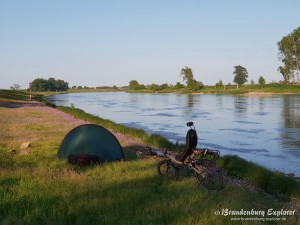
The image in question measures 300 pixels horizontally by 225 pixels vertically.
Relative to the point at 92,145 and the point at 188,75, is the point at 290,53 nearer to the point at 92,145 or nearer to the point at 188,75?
the point at 188,75

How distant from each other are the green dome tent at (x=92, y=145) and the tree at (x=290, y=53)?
123m

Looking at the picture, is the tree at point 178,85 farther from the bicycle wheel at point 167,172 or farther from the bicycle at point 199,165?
the bicycle at point 199,165

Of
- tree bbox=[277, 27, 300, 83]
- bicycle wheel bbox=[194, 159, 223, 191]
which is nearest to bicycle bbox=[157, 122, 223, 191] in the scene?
bicycle wheel bbox=[194, 159, 223, 191]

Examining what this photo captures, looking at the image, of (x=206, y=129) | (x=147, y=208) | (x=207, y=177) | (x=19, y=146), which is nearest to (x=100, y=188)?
(x=147, y=208)

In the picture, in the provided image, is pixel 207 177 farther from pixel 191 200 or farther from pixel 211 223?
pixel 211 223

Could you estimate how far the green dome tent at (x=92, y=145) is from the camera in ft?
42.2

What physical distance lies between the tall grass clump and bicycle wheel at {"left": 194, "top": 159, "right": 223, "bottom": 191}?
2399 mm

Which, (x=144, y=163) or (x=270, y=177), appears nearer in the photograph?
(x=270, y=177)

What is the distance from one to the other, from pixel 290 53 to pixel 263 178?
414ft

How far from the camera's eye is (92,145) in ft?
42.2

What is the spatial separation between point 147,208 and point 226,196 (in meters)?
2.40

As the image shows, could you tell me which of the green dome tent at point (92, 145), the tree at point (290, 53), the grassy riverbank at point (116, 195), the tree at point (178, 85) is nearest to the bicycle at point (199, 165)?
the grassy riverbank at point (116, 195)

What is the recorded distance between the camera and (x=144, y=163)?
12711 mm

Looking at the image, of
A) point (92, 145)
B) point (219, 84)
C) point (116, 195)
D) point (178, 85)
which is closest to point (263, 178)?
point (116, 195)
